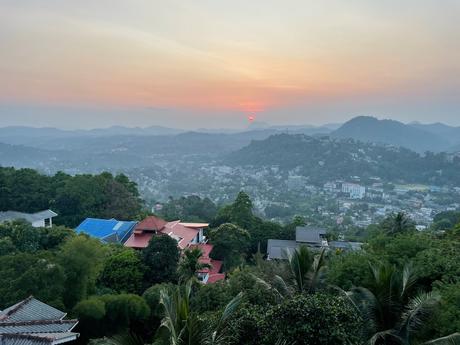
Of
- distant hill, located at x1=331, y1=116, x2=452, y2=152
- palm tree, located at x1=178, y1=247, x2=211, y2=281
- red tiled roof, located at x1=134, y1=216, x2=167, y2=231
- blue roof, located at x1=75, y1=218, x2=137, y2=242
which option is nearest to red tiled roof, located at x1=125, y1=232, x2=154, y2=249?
red tiled roof, located at x1=134, y1=216, x2=167, y2=231

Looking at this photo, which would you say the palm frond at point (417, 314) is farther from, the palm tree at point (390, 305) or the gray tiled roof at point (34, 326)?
the gray tiled roof at point (34, 326)

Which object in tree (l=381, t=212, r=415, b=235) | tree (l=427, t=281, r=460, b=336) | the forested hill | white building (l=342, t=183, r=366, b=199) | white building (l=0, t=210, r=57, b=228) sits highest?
tree (l=427, t=281, r=460, b=336)

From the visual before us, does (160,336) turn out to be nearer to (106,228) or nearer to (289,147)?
(106,228)

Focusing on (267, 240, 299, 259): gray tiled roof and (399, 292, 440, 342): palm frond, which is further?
(267, 240, 299, 259): gray tiled roof

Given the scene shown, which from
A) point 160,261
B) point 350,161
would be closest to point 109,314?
point 160,261

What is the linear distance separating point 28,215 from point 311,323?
958 inches

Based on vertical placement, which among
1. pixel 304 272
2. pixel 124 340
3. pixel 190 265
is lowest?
pixel 190 265

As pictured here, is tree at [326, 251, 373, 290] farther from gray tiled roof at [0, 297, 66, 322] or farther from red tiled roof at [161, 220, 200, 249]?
red tiled roof at [161, 220, 200, 249]

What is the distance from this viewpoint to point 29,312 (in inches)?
334

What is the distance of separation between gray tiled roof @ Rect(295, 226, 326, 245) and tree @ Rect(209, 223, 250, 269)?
551cm

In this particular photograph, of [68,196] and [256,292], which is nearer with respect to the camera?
[256,292]

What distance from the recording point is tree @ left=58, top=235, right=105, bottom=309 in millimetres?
11109

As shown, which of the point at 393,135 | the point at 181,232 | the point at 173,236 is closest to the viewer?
the point at 173,236

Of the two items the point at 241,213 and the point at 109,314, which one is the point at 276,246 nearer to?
the point at 241,213
